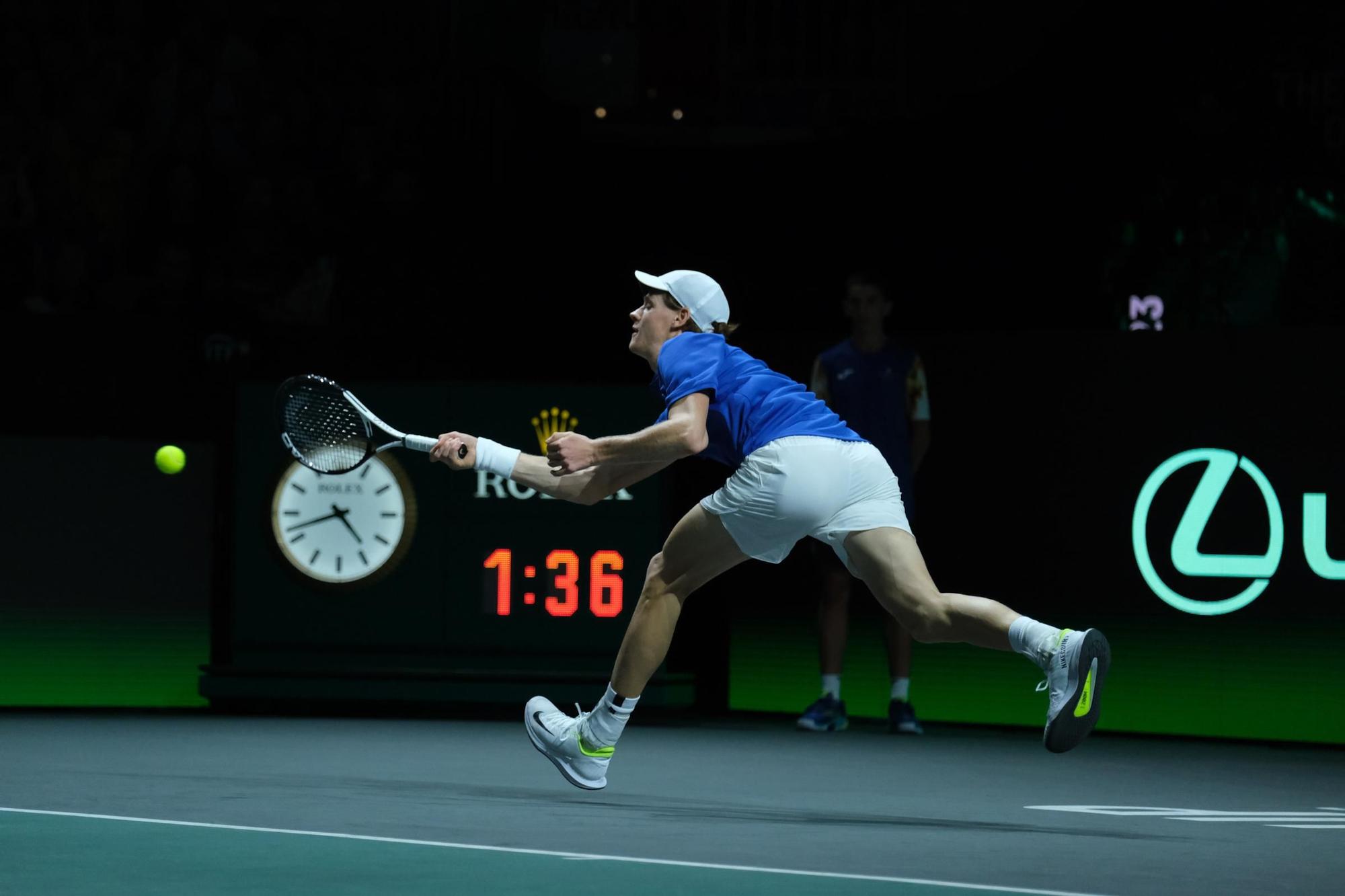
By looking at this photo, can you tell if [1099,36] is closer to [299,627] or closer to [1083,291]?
[1083,291]

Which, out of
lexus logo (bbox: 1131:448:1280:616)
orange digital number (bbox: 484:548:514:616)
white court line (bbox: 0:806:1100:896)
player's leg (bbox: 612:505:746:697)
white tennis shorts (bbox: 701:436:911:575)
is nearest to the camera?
white court line (bbox: 0:806:1100:896)

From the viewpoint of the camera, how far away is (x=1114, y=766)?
7.90 metres

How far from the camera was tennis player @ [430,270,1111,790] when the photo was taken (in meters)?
5.78

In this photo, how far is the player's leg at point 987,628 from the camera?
18.4 ft

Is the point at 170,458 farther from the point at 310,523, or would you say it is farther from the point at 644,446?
the point at 644,446

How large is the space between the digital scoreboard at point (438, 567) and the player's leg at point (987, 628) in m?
→ 3.40

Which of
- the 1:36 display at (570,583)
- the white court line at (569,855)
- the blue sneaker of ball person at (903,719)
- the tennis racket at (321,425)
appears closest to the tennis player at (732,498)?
the tennis racket at (321,425)

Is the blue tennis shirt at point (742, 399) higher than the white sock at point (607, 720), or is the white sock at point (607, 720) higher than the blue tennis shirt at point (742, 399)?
the blue tennis shirt at point (742, 399)

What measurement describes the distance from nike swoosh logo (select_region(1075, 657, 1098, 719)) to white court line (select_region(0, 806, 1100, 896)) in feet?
3.04

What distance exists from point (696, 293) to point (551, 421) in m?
3.33

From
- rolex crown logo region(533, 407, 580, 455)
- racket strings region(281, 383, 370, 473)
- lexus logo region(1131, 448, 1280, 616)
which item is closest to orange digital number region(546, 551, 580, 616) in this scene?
rolex crown logo region(533, 407, 580, 455)

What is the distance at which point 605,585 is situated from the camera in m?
9.50

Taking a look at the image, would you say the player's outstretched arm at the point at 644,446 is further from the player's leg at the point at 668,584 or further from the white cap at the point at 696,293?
the white cap at the point at 696,293

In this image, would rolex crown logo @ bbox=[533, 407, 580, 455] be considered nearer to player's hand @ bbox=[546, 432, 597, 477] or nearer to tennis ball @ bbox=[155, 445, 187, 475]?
tennis ball @ bbox=[155, 445, 187, 475]
